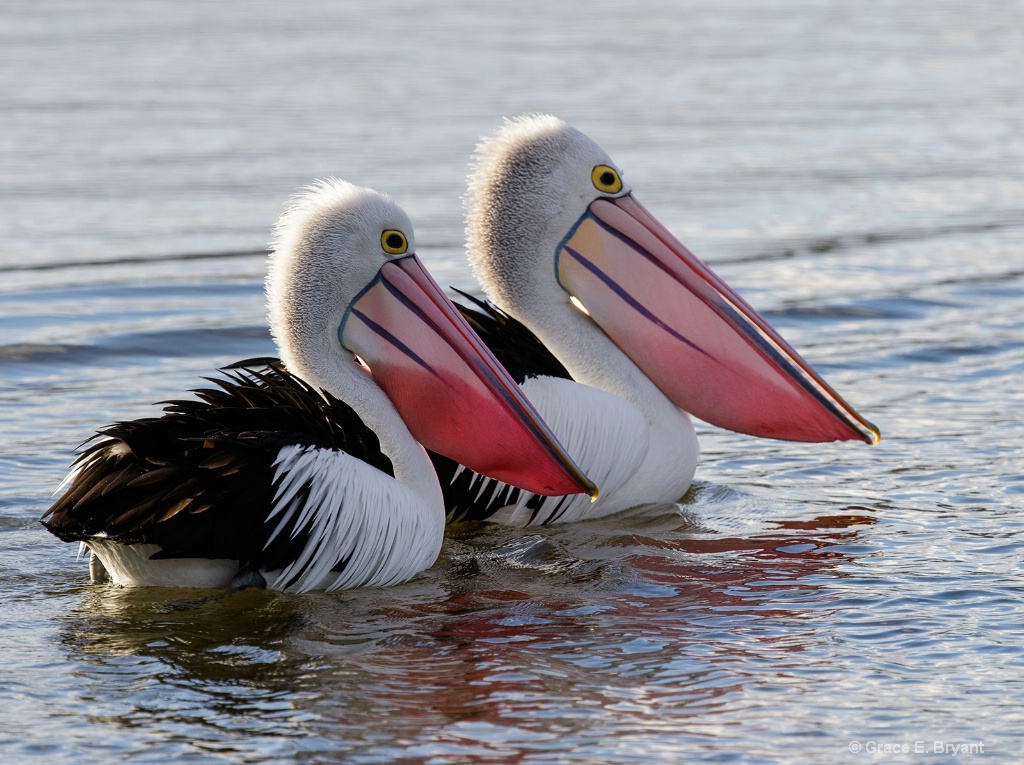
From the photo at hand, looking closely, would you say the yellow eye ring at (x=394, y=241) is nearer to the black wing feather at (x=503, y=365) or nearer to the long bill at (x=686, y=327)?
the black wing feather at (x=503, y=365)

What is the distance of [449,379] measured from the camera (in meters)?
4.92

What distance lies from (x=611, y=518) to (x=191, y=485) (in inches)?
74.0

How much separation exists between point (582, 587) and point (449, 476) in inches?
29.3

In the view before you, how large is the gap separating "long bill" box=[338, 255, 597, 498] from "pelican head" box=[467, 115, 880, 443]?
898 millimetres

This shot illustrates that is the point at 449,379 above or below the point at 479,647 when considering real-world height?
above

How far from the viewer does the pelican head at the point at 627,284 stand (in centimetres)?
577

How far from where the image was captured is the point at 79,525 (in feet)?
13.9

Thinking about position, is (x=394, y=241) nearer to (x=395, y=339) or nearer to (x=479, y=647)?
(x=395, y=339)

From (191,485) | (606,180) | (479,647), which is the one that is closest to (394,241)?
(191,485)

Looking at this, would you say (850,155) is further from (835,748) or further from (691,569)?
(835,748)

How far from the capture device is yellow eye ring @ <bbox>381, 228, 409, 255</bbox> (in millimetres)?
4922

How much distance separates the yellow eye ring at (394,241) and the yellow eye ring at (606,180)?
115 centimetres

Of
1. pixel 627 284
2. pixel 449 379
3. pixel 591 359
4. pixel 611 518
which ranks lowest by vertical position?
pixel 611 518

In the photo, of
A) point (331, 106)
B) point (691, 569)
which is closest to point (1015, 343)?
point (691, 569)
